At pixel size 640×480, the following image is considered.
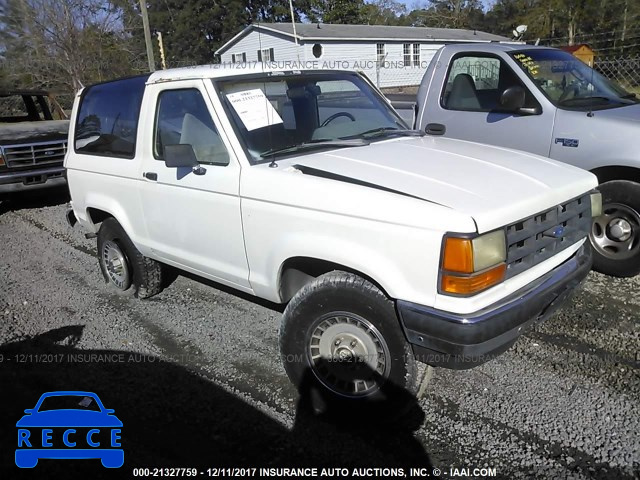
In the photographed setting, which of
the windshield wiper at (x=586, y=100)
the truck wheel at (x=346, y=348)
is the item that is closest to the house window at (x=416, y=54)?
the windshield wiper at (x=586, y=100)

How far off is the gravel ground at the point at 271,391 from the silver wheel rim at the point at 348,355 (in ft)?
0.80

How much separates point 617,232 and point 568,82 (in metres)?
1.59

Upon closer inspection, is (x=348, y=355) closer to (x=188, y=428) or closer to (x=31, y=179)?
(x=188, y=428)

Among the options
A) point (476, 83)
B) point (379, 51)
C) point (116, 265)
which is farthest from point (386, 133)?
point (379, 51)

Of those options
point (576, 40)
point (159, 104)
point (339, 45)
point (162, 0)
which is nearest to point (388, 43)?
point (339, 45)

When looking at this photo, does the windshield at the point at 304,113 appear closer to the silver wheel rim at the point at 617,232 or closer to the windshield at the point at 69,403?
the windshield at the point at 69,403

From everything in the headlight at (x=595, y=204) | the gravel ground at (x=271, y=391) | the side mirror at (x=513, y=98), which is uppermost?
the side mirror at (x=513, y=98)

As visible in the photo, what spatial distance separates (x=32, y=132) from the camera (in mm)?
9086

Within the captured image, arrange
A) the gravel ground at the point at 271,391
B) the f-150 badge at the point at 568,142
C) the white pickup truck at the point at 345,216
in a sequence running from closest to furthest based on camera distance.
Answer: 1. the white pickup truck at the point at 345,216
2. the gravel ground at the point at 271,391
3. the f-150 badge at the point at 568,142

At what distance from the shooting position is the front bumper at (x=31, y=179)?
827cm

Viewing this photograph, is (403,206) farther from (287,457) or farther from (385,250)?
(287,457)

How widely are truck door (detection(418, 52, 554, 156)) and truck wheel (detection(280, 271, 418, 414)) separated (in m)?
2.55

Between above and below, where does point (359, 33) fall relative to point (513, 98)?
above

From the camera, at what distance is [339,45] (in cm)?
3238
